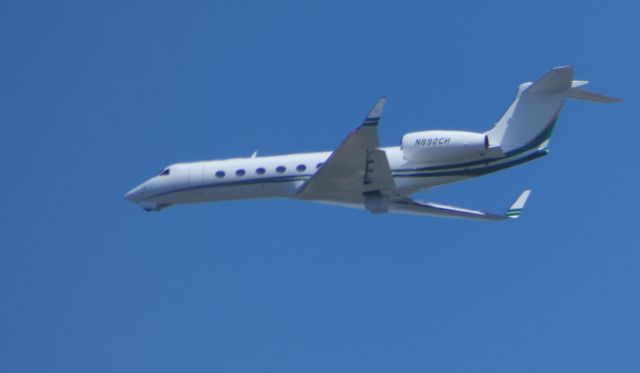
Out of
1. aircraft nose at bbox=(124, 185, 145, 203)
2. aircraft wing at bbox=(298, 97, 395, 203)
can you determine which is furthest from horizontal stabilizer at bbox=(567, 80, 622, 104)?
aircraft nose at bbox=(124, 185, 145, 203)

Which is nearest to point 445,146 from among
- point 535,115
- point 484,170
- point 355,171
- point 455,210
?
point 484,170

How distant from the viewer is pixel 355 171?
4541 centimetres

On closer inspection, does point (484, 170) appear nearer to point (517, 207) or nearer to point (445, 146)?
point (445, 146)

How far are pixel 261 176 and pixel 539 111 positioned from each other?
8582mm

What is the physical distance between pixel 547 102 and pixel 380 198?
18.4 feet

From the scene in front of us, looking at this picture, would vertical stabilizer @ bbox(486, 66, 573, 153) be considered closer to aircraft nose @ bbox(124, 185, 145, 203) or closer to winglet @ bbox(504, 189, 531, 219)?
winglet @ bbox(504, 189, 531, 219)

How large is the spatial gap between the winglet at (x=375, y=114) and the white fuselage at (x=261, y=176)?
429 centimetres

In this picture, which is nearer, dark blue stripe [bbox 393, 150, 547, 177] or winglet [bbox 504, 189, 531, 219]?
dark blue stripe [bbox 393, 150, 547, 177]

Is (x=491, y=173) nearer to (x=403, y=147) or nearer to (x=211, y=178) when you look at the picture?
(x=403, y=147)

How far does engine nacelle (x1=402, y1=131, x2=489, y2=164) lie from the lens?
4562 cm

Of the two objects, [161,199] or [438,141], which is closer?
[438,141]

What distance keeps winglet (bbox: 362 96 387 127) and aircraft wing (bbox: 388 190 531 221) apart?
24.2ft

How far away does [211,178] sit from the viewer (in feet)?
A: 161

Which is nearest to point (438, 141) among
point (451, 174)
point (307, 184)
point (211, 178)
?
point (451, 174)
